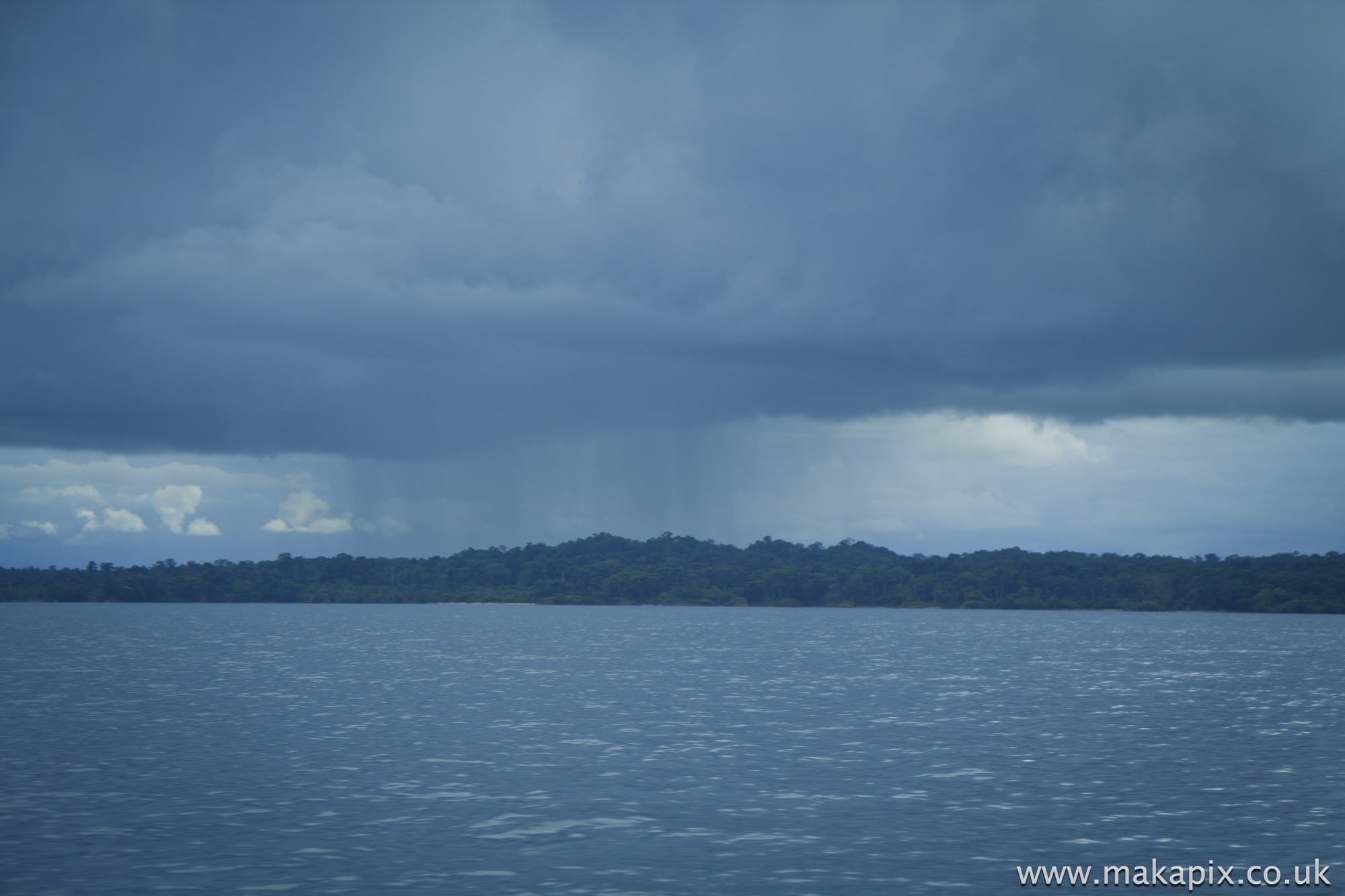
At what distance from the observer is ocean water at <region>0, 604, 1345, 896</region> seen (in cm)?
3130

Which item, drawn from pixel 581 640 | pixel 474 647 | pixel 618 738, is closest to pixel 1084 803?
pixel 618 738

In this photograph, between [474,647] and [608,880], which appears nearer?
[608,880]

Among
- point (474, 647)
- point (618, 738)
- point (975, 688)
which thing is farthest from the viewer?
point (474, 647)

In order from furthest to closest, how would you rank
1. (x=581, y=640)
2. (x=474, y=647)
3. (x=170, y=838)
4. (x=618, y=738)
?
(x=581, y=640)
(x=474, y=647)
(x=618, y=738)
(x=170, y=838)

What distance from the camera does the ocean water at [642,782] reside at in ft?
103

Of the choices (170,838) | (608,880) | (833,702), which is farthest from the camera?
(833,702)

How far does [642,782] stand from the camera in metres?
44.2

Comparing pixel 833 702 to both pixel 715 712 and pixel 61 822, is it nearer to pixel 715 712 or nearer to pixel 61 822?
pixel 715 712

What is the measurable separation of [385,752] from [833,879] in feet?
88.6

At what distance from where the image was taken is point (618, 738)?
57.0m

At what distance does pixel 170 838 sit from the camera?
3428cm

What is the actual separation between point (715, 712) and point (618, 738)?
44.1ft

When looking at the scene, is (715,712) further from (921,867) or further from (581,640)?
A: (581,640)

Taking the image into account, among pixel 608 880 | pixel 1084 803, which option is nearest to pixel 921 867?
pixel 608 880
